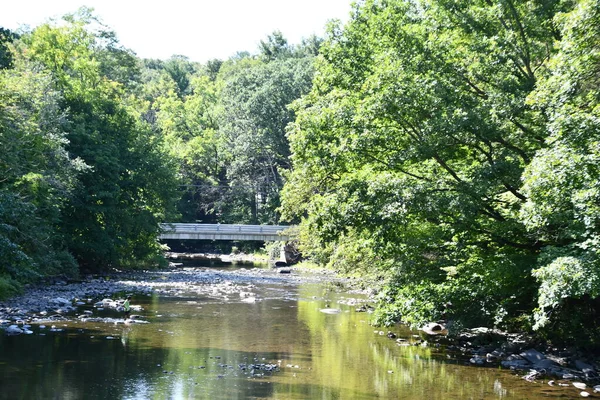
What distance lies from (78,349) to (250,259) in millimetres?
53377

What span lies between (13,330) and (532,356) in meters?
14.6

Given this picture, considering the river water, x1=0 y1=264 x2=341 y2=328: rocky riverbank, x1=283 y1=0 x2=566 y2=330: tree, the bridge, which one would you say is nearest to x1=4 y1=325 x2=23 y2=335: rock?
x1=0 y1=264 x2=341 y2=328: rocky riverbank

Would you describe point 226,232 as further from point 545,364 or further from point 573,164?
point 573,164

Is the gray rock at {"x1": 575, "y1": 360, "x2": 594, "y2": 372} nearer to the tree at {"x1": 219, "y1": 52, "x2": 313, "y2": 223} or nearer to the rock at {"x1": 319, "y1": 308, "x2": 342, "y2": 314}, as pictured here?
the rock at {"x1": 319, "y1": 308, "x2": 342, "y2": 314}

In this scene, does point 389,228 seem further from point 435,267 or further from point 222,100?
point 222,100

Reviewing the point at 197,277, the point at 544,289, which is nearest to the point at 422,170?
the point at 544,289

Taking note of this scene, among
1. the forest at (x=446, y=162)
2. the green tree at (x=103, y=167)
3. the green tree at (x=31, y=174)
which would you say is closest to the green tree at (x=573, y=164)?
the forest at (x=446, y=162)

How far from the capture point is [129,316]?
2270cm

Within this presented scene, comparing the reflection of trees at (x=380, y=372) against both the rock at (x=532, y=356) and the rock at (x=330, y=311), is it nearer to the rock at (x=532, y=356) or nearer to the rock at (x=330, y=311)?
the rock at (x=532, y=356)

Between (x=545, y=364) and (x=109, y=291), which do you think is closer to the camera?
(x=545, y=364)

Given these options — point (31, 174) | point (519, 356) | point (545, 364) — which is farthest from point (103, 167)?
point (545, 364)

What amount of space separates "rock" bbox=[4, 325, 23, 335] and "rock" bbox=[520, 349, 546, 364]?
14.2m

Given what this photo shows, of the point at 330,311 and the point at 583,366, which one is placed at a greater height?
the point at 330,311

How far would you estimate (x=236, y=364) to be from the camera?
16062 mm
